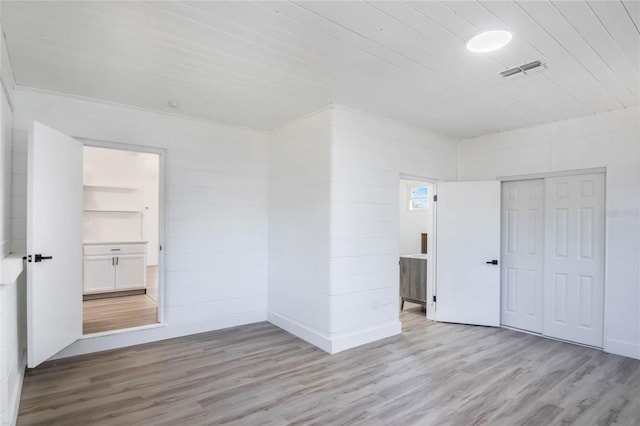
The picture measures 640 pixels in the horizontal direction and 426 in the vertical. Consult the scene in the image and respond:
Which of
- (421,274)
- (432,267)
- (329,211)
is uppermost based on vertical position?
(329,211)

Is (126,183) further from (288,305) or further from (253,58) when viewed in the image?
(253,58)

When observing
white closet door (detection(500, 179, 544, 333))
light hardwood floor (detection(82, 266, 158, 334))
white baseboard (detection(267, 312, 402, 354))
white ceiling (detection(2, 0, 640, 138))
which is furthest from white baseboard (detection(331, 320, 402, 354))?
white ceiling (detection(2, 0, 640, 138))

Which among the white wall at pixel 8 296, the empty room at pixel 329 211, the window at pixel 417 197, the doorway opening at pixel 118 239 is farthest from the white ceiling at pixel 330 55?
the window at pixel 417 197

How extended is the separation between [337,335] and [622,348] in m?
3.05

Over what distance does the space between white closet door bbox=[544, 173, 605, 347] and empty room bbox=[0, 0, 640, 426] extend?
0.08ft

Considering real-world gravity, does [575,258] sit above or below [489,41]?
below

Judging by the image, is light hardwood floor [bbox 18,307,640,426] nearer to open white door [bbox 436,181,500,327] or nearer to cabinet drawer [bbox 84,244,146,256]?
open white door [bbox 436,181,500,327]

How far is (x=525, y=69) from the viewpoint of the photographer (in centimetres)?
290

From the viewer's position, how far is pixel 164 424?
2.38m

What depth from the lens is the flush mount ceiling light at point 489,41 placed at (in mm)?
2368

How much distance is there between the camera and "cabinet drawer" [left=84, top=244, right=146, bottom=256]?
5.84 metres

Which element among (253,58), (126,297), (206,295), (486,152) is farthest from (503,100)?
(126,297)

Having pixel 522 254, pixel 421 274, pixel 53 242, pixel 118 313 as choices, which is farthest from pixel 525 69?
pixel 118 313

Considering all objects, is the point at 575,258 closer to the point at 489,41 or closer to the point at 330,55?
the point at 489,41
